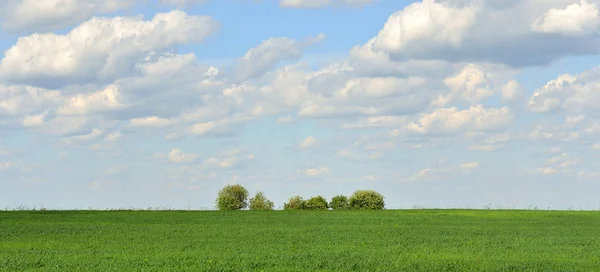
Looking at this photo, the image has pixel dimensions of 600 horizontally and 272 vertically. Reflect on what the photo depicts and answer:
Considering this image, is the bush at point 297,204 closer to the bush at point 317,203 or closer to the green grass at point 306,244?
the bush at point 317,203

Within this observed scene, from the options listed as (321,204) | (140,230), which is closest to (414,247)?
(140,230)

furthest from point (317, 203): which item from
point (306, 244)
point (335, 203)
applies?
point (306, 244)

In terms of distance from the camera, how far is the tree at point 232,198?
285 ft

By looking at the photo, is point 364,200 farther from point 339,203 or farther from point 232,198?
point 232,198

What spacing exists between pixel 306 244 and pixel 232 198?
48.9 m

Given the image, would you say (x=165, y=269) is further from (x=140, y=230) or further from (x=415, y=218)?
(x=415, y=218)

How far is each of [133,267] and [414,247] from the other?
14432 mm

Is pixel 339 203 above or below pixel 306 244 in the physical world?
above

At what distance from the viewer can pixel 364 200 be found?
272ft

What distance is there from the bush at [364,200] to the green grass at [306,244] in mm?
17523

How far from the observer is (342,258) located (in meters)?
30.5

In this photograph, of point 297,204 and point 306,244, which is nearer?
point 306,244

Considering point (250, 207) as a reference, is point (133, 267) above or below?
below

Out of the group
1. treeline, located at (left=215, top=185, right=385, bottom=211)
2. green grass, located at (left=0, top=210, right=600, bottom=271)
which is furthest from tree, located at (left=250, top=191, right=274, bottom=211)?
green grass, located at (left=0, top=210, right=600, bottom=271)
